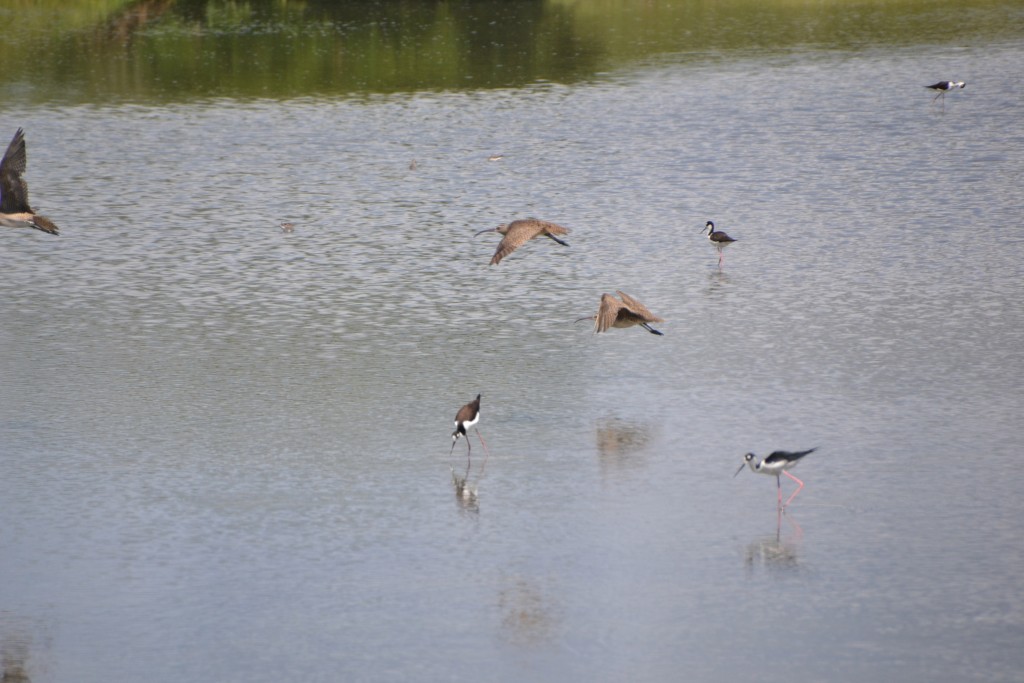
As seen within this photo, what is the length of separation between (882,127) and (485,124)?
5580 millimetres

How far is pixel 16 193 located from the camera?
11.5 metres

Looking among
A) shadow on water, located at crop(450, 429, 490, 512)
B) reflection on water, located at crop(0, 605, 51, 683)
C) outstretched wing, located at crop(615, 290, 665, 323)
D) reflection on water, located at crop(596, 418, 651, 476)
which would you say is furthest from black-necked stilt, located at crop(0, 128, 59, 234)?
reflection on water, located at crop(0, 605, 51, 683)

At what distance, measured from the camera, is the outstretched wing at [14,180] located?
37.4ft

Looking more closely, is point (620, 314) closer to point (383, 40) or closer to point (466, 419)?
point (466, 419)

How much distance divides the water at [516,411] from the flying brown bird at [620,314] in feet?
1.30

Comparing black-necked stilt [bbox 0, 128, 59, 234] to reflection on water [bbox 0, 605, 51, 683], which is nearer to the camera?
reflection on water [bbox 0, 605, 51, 683]

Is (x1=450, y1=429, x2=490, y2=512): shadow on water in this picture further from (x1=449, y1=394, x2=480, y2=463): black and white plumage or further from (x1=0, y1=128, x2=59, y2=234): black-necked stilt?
(x1=0, y1=128, x2=59, y2=234): black-necked stilt

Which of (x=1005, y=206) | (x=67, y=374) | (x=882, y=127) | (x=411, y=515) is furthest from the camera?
(x=882, y=127)

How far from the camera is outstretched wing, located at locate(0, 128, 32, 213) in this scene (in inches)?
448

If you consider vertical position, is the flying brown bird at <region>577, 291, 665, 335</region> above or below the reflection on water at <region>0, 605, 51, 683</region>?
above

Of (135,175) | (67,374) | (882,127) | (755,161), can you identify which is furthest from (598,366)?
(882,127)

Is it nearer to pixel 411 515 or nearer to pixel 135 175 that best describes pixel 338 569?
pixel 411 515

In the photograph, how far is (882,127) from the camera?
2044 cm

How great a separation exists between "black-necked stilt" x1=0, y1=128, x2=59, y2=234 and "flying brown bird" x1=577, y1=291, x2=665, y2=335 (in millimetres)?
4277
